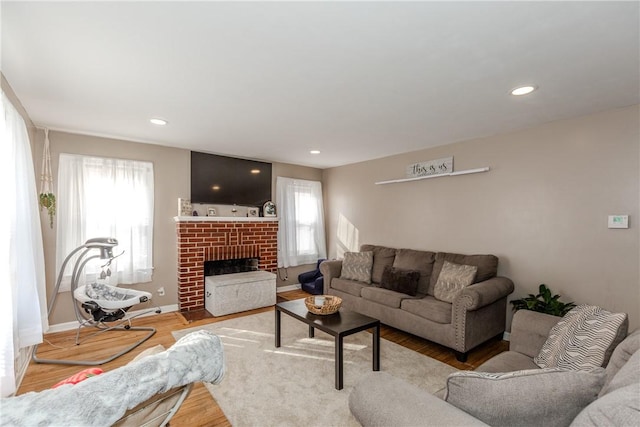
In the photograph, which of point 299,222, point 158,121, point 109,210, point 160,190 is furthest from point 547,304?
point 109,210

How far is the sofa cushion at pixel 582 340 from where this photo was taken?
5.09ft

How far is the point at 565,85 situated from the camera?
2.21 m

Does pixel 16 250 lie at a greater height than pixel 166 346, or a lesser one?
greater

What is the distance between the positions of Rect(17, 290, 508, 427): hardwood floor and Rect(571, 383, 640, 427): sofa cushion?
197 centimetres

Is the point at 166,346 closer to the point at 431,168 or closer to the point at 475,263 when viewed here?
the point at 475,263

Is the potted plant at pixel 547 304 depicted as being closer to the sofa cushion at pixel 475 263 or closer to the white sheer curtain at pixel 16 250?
the sofa cushion at pixel 475 263

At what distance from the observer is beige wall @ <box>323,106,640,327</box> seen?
8.70ft

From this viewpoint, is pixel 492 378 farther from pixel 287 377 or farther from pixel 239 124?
pixel 239 124

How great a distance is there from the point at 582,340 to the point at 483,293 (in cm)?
123

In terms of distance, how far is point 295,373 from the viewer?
2.58 metres

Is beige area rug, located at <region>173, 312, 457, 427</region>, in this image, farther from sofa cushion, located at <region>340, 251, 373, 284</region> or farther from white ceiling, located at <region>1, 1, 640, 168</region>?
white ceiling, located at <region>1, 1, 640, 168</region>

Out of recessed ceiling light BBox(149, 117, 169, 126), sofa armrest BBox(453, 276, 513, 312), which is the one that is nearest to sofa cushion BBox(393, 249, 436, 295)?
sofa armrest BBox(453, 276, 513, 312)

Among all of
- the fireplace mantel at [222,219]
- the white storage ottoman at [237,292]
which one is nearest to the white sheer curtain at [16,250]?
the fireplace mantel at [222,219]

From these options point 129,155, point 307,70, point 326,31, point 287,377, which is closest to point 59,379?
point 287,377
